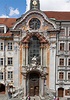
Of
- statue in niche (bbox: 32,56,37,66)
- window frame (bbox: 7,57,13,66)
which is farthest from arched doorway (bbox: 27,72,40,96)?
window frame (bbox: 7,57,13,66)

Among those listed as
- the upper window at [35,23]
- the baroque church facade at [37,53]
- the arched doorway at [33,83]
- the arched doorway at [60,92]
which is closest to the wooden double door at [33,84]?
the arched doorway at [33,83]

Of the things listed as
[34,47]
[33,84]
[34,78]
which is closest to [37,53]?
[34,47]

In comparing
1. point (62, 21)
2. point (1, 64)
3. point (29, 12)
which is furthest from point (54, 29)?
point (1, 64)

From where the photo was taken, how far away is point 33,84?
48.0 meters

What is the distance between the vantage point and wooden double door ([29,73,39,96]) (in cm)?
4788

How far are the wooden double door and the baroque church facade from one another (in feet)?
0.66

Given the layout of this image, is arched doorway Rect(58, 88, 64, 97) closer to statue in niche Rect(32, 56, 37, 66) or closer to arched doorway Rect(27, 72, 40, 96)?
arched doorway Rect(27, 72, 40, 96)

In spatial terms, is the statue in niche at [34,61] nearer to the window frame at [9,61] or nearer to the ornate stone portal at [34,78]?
the ornate stone portal at [34,78]

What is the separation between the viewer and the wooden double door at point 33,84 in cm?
4788

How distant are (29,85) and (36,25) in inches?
479

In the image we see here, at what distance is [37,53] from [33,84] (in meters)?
6.34

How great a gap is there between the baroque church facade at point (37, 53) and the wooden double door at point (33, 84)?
0.66ft

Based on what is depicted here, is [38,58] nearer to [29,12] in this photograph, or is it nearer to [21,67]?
[21,67]

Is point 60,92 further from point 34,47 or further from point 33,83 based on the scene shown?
point 34,47
